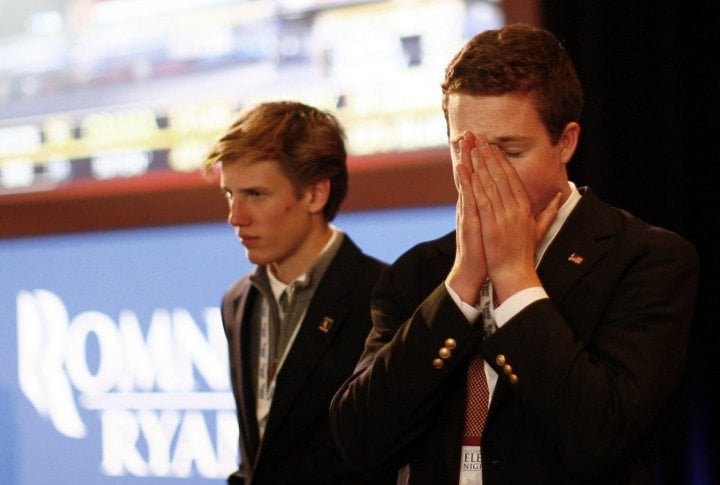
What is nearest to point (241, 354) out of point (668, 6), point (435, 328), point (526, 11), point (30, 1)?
point (435, 328)

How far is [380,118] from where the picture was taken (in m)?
3.33

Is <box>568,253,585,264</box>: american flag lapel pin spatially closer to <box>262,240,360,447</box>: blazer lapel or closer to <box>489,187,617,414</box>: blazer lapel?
<box>489,187,617,414</box>: blazer lapel

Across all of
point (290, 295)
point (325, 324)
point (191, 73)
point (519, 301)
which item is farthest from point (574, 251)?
point (191, 73)

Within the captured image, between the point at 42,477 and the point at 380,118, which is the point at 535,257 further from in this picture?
the point at 42,477

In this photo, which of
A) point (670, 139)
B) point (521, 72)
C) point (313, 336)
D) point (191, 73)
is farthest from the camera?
point (191, 73)

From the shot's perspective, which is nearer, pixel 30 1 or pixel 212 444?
pixel 212 444

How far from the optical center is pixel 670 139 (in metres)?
Result: 2.93

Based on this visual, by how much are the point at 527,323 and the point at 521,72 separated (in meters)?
0.40

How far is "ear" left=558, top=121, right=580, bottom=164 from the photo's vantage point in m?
1.75

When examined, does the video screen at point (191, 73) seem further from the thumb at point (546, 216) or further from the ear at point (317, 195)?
the thumb at point (546, 216)

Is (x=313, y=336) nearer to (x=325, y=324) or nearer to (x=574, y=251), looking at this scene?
(x=325, y=324)

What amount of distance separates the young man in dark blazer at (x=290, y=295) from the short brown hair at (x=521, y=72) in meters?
0.81

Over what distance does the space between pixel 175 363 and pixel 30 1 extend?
4.89 ft

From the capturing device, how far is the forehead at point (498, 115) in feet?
5.55
